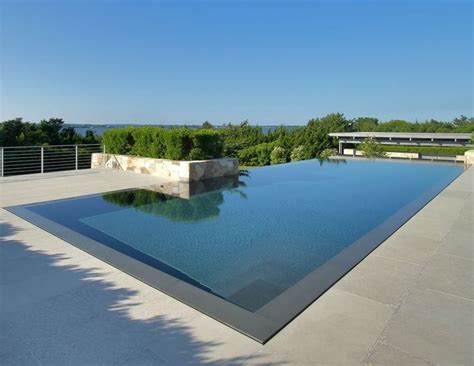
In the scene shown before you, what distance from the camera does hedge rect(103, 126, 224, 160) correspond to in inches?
427

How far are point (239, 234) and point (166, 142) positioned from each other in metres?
6.34

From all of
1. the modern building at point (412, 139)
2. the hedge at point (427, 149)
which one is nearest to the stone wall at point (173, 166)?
the hedge at point (427, 149)

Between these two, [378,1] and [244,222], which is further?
[378,1]

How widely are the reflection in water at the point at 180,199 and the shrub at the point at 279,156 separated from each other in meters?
13.5

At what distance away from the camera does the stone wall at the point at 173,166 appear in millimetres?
10477

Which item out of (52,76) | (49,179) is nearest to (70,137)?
(52,76)

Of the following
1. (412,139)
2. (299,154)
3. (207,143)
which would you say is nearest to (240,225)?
(207,143)

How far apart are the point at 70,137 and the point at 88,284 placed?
658 inches

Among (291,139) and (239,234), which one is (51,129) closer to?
(239,234)

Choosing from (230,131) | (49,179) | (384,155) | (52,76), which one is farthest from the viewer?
(230,131)

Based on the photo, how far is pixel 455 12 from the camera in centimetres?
1443

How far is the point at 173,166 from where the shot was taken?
420 inches

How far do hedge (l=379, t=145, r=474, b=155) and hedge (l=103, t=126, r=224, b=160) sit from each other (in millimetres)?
14894

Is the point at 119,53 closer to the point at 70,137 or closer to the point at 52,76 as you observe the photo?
the point at 52,76
